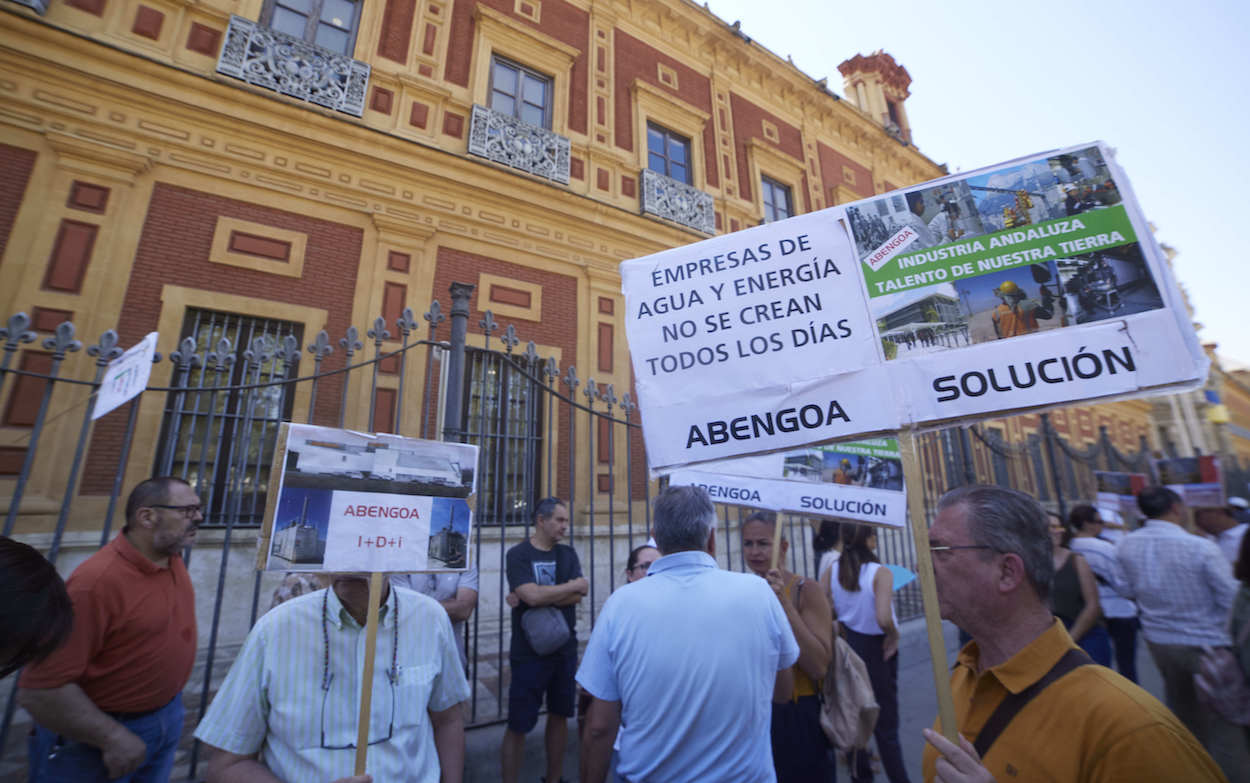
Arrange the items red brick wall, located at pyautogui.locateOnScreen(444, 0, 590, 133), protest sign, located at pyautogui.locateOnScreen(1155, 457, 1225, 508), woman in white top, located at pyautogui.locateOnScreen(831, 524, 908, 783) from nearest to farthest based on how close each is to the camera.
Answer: woman in white top, located at pyautogui.locateOnScreen(831, 524, 908, 783), protest sign, located at pyautogui.locateOnScreen(1155, 457, 1225, 508), red brick wall, located at pyautogui.locateOnScreen(444, 0, 590, 133)

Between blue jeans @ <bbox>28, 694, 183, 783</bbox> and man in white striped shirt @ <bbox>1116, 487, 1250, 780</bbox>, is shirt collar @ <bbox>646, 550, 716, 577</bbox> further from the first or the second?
man in white striped shirt @ <bbox>1116, 487, 1250, 780</bbox>

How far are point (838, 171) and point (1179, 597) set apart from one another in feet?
41.3

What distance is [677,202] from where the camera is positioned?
10.4m

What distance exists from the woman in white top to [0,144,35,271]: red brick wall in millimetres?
8854

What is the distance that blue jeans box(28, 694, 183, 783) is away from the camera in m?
2.28

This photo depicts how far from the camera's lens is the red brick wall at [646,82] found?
10375mm

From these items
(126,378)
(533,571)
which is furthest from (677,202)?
(126,378)

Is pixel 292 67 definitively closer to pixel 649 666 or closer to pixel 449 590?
pixel 449 590

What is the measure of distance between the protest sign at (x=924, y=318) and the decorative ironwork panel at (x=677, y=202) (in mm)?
8105

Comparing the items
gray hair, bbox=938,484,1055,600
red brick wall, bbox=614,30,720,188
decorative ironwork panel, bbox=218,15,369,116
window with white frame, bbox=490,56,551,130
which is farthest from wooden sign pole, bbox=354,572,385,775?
red brick wall, bbox=614,30,720,188

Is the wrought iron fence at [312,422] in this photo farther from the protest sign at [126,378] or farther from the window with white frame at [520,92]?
the window with white frame at [520,92]

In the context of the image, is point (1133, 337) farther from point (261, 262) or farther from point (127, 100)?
point (127, 100)

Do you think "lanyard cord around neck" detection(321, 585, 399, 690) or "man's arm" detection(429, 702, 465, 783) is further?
"man's arm" detection(429, 702, 465, 783)

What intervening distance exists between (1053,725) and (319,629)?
84.9 inches
